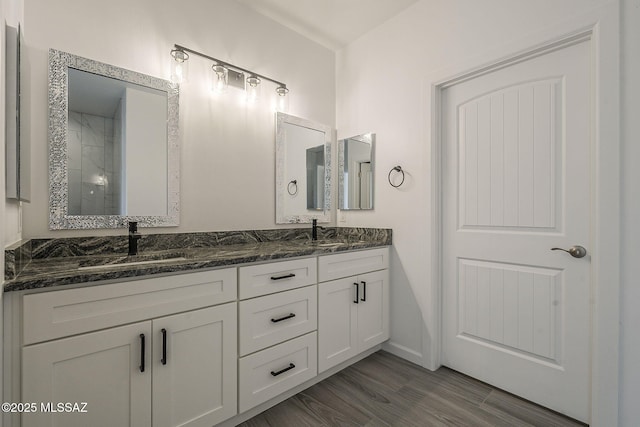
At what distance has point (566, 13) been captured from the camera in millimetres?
1521

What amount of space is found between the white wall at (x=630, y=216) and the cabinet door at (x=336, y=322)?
4.48 feet

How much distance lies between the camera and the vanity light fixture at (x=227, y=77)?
1815 millimetres

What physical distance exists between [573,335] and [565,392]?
32cm

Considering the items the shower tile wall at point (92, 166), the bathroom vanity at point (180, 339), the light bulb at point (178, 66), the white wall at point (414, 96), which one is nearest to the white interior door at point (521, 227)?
the white wall at point (414, 96)

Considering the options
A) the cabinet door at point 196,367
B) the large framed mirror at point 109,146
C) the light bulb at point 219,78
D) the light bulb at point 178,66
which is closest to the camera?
the cabinet door at point 196,367

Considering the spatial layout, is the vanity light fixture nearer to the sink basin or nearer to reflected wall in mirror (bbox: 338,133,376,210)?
reflected wall in mirror (bbox: 338,133,376,210)

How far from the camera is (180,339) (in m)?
1.29

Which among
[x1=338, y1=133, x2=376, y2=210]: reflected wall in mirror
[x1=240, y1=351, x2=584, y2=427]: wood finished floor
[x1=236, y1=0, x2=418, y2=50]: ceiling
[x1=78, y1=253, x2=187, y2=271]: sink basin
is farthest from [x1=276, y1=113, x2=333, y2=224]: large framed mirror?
[x1=240, y1=351, x2=584, y2=427]: wood finished floor

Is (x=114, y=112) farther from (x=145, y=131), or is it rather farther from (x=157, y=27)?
(x=157, y=27)

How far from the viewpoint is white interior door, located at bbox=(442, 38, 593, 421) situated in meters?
1.56

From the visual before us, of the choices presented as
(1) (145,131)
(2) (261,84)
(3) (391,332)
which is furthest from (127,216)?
(3) (391,332)

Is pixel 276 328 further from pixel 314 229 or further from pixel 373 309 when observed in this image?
pixel 314 229

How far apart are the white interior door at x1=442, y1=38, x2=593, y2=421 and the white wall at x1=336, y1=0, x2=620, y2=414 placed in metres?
0.15

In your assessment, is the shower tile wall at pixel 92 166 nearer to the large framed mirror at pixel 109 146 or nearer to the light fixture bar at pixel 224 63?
the large framed mirror at pixel 109 146
